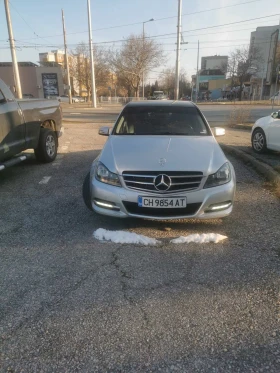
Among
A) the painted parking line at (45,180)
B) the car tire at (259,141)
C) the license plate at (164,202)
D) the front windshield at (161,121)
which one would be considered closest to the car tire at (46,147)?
the painted parking line at (45,180)

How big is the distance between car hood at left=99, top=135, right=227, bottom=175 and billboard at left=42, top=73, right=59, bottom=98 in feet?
187

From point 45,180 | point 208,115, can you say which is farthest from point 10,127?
point 208,115

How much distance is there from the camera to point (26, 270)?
296cm

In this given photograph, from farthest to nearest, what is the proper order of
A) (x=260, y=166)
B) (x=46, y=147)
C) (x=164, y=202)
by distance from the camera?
(x=46, y=147) < (x=260, y=166) < (x=164, y=202)

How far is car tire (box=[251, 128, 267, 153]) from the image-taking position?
816cm

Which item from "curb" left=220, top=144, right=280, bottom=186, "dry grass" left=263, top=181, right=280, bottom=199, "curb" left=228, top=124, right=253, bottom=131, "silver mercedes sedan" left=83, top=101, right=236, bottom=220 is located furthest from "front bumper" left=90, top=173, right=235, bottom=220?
"curb" left=228, top=124, right=253, bottom=131

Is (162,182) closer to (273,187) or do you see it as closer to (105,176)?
(105,176)

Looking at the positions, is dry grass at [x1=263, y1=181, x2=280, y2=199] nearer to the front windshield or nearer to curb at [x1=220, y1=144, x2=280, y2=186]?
curb at [x1=220, y1=144, x2=280, y2=186]

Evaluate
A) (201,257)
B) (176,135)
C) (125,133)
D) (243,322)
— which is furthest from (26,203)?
(243,322)

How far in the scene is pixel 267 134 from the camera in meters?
7.92

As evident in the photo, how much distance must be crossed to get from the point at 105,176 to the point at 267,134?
583cm

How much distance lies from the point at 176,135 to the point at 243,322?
285 cm

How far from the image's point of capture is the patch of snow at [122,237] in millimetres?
3493

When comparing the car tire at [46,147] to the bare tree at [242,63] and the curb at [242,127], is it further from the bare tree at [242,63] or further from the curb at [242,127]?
the bare tree at [242,63]
